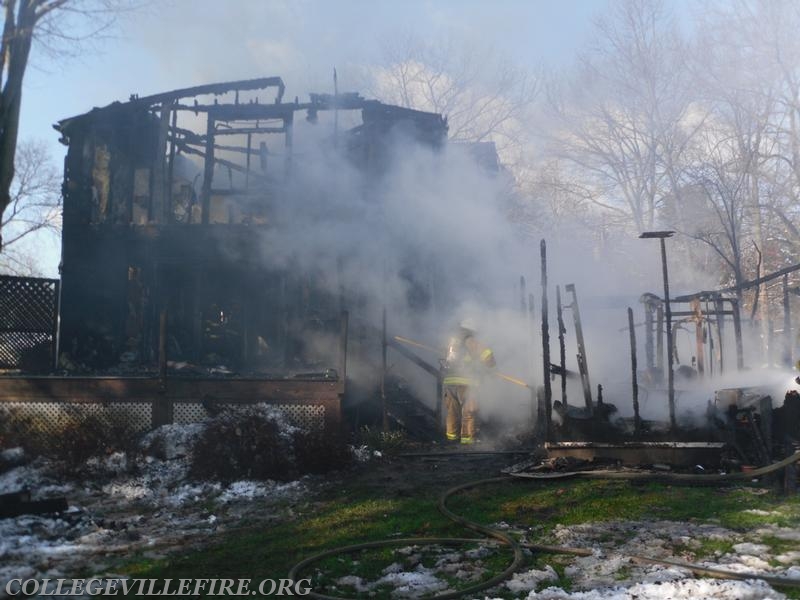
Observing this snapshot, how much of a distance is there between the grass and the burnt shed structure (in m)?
5.95

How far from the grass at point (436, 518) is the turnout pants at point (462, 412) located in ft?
10.3

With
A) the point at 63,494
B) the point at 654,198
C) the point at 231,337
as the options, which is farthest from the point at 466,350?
the point at 654,198

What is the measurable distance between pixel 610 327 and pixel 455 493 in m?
20.3

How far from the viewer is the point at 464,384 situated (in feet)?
34.6

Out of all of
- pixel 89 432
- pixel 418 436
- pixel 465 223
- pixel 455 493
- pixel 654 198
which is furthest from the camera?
pixel 654 198

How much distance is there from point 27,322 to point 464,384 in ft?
22.6

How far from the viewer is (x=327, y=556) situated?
490cm

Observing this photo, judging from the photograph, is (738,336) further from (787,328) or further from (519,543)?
(519,543)

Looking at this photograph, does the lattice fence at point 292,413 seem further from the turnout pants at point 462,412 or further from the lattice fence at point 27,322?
the lattice fence at point 27,322

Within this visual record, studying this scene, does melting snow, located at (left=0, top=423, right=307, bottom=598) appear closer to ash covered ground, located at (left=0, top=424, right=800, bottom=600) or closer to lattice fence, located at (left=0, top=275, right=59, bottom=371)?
ash covered ground, located at (left=0, top=424, right=800, bottom=600)

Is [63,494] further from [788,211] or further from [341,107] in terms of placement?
[788,211]

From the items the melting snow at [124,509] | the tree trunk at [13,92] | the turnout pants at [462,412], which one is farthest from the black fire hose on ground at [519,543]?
the tree trunk at [13,92]

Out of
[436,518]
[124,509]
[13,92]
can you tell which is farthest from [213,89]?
[436,518]

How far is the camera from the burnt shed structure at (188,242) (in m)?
13.1
